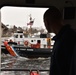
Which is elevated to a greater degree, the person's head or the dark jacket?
the person's head

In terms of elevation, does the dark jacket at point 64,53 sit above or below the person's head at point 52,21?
below

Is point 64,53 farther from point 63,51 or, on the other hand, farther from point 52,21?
point 52,21

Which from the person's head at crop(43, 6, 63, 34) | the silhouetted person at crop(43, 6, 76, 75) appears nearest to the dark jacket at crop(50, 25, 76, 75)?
the silhouetted person at crop(43, 6, 76, 75)

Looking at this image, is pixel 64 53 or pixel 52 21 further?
pixel 52 21

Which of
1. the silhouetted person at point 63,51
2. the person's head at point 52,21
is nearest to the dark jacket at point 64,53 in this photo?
the silhouetted person at point 63,51

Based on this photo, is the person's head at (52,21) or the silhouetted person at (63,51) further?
the person's head at (52,21)

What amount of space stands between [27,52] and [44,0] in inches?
93.8

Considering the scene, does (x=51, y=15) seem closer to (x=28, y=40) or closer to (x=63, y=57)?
(x=63, y=57)

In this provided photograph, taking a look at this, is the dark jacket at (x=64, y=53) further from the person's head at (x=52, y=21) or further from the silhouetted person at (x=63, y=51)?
the person's head at (x=52, y=21)

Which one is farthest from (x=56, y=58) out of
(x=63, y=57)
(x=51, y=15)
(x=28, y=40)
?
(x=28, y=40)

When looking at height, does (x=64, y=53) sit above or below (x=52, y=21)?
below

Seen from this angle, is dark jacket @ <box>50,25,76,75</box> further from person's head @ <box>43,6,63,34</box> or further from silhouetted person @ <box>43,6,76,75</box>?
person's head @ <box>43,6,63,34</box>

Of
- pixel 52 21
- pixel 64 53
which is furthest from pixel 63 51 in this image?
pixel 52 21

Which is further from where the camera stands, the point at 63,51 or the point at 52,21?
the point at 52,21
